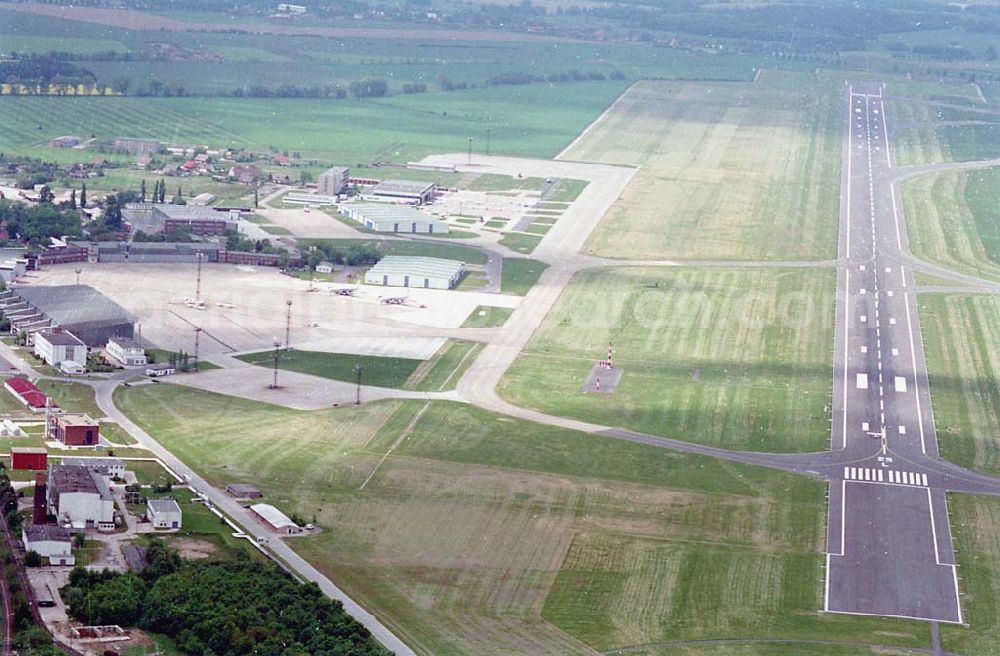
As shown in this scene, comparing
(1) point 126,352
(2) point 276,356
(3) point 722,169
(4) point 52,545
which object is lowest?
(2) point 276,356

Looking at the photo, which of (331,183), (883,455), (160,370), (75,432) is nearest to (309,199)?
(331,183)

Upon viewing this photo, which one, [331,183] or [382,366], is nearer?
[382,366]

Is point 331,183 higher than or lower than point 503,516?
higher

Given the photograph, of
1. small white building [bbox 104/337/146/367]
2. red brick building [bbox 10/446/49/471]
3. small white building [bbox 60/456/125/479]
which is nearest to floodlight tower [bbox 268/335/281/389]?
small white building [bbox 104/337/146/367]

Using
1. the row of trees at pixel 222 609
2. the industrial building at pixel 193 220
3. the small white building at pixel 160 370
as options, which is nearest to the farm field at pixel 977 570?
the row of trees at pixel 222 609

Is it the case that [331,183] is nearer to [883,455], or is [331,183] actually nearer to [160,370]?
[160,370]

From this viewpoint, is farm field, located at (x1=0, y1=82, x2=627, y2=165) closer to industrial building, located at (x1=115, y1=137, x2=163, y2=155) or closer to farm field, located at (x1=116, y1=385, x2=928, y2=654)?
industrial building, located at (x1=115, y1=137, x2=163, y2=155)

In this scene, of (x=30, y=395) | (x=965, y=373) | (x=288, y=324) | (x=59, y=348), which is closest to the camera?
(x=30, y=395)
